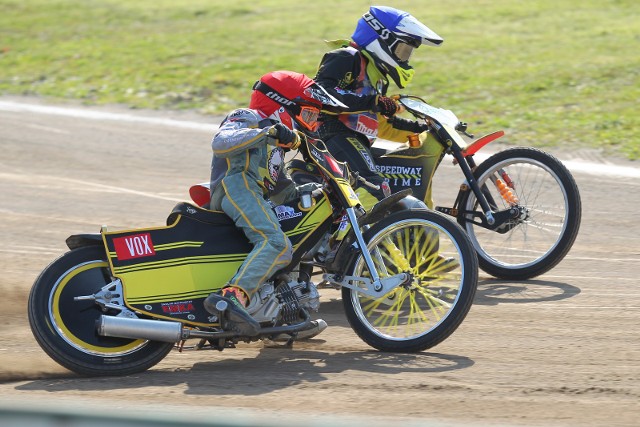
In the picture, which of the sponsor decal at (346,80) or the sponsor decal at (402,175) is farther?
the sponsor decal at (402,175)

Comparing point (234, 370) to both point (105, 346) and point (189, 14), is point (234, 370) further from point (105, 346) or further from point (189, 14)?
point (189, 14)

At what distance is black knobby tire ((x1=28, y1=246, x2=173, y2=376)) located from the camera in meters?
6.75

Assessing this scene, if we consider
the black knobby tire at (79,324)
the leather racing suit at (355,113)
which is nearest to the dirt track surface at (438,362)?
the black knobby tire at (79,324)

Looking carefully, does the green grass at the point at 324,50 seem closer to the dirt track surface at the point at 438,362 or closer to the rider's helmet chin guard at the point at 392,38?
the dirt track surface at the point at 438,362

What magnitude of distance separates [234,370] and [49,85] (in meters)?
12.2

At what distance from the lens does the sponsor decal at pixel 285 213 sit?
7.19m

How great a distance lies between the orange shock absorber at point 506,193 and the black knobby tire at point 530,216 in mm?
33

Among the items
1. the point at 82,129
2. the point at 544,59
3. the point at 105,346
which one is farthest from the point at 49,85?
the point at 105,346

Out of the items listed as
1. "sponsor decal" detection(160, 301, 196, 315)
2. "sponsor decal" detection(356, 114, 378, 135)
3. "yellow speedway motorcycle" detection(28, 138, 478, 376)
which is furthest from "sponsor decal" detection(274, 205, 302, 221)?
"sponsor decal" detection(356, 114, 378, 135)

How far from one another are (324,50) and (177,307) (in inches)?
526

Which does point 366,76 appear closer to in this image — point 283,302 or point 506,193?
point 506,193

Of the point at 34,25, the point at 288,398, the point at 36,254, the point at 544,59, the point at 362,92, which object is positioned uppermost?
the point at 34,25

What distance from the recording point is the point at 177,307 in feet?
22.8

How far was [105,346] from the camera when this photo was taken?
687cm
